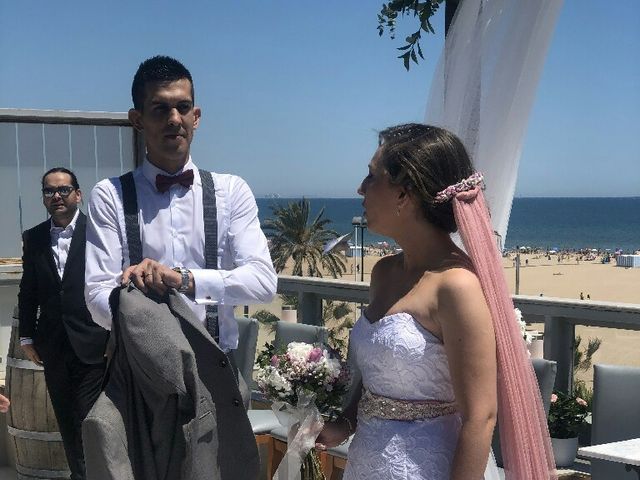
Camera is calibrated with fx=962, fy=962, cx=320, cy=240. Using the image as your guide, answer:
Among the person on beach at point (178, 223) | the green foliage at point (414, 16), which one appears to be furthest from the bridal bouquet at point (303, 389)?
the green foliage at point (414, 16)

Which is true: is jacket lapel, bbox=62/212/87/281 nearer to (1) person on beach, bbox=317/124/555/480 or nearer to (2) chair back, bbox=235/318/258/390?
(2) chair back, bbox=235/318/258/390

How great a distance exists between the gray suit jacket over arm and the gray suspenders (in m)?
0.30

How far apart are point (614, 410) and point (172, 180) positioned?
7.07 ft

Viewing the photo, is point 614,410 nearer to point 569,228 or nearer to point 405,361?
point 405,361

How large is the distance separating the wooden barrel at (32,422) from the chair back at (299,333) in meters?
1.24

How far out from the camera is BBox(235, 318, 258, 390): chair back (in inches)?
190

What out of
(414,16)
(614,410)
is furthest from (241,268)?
(414,16)

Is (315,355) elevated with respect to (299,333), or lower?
elevated

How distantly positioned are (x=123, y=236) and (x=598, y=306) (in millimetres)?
2903

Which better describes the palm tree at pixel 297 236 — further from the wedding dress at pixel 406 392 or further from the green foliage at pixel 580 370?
the wedding dress at pixel 406 392

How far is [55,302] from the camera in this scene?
4.73 metres

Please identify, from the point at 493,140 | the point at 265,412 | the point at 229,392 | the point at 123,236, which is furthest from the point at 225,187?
the point at 265,412

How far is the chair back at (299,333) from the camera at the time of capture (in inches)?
191

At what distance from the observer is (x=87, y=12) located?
274 feet
